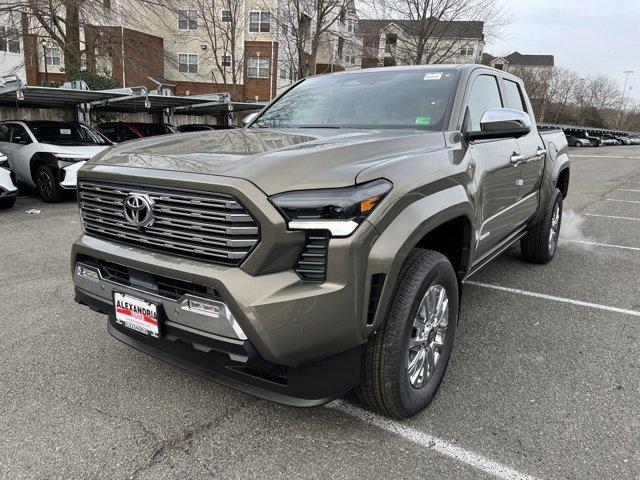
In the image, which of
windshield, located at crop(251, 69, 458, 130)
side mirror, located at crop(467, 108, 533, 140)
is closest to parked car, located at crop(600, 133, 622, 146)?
windshield, located at crop(251, 69, 458, 130)

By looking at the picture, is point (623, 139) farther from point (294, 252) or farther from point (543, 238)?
point (294, 252)

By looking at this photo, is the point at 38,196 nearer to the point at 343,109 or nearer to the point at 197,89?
the point at 343,109

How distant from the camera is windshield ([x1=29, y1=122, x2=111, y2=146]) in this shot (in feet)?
34.1

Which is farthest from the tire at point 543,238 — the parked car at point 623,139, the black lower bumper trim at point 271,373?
the parked car at point 623,139

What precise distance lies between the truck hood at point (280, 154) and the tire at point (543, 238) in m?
2.80

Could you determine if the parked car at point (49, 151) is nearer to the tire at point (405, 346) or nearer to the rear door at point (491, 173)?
the rear door at point (491, 173)

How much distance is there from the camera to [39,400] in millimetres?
2801

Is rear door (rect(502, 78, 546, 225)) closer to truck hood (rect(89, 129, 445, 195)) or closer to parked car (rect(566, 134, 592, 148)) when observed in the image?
truck hood (rect(89, 129, 445, 195))

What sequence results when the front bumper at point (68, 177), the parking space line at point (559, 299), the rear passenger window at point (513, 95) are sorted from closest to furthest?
the parking space line at point (559, 299)
the rear passenger window at point (513, 95)
the front bumper at point (68, 177)

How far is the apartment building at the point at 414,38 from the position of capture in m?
28.5

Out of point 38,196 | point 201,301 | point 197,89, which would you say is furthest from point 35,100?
point 197,89

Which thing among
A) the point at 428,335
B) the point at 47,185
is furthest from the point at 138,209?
the point at 47,185

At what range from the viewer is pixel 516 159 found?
3.90m

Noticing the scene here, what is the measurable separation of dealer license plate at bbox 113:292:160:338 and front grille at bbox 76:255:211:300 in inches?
2.6
